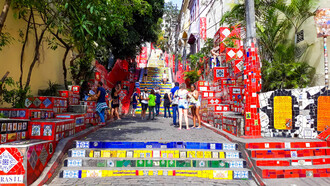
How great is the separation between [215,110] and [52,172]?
6184mm

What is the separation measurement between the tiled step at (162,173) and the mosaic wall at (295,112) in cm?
231

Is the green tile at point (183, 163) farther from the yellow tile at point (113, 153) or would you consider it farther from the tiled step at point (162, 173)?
the yellow tile at point (113, 153)

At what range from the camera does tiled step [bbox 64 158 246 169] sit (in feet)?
16.1

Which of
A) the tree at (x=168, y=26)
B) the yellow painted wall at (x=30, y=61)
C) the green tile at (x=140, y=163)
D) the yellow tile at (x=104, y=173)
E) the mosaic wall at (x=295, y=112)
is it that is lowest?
the yellow tile at (x=104, y=173)

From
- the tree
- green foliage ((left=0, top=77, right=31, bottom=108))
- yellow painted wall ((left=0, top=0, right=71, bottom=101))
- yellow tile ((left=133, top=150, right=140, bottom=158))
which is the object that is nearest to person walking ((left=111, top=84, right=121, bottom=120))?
yellow painted wall ((left=0, top=0, right=71, bottom=101))

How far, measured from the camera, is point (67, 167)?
15.8ft

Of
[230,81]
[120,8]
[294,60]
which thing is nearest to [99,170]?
[120,8]

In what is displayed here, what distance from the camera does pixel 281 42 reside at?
30.5ft

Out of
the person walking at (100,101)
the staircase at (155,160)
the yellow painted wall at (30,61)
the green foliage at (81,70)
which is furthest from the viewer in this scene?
the green foliage at (81,70)

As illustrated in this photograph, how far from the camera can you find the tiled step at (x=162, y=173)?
15.3ft

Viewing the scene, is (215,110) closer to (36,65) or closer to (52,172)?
(52,172)

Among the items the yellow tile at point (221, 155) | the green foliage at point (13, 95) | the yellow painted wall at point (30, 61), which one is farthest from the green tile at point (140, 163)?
the yellow painted wall at point (30, 61)

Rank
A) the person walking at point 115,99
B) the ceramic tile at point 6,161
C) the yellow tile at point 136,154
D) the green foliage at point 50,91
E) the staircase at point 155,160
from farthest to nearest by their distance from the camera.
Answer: the person walking at point 115,99 → the green foliage at point 50,91 → the yellow tile at point 136,154 → the staircase at point 155,160 → the ceramic tile at point 6,161

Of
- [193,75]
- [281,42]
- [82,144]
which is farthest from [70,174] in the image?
[193,75]
